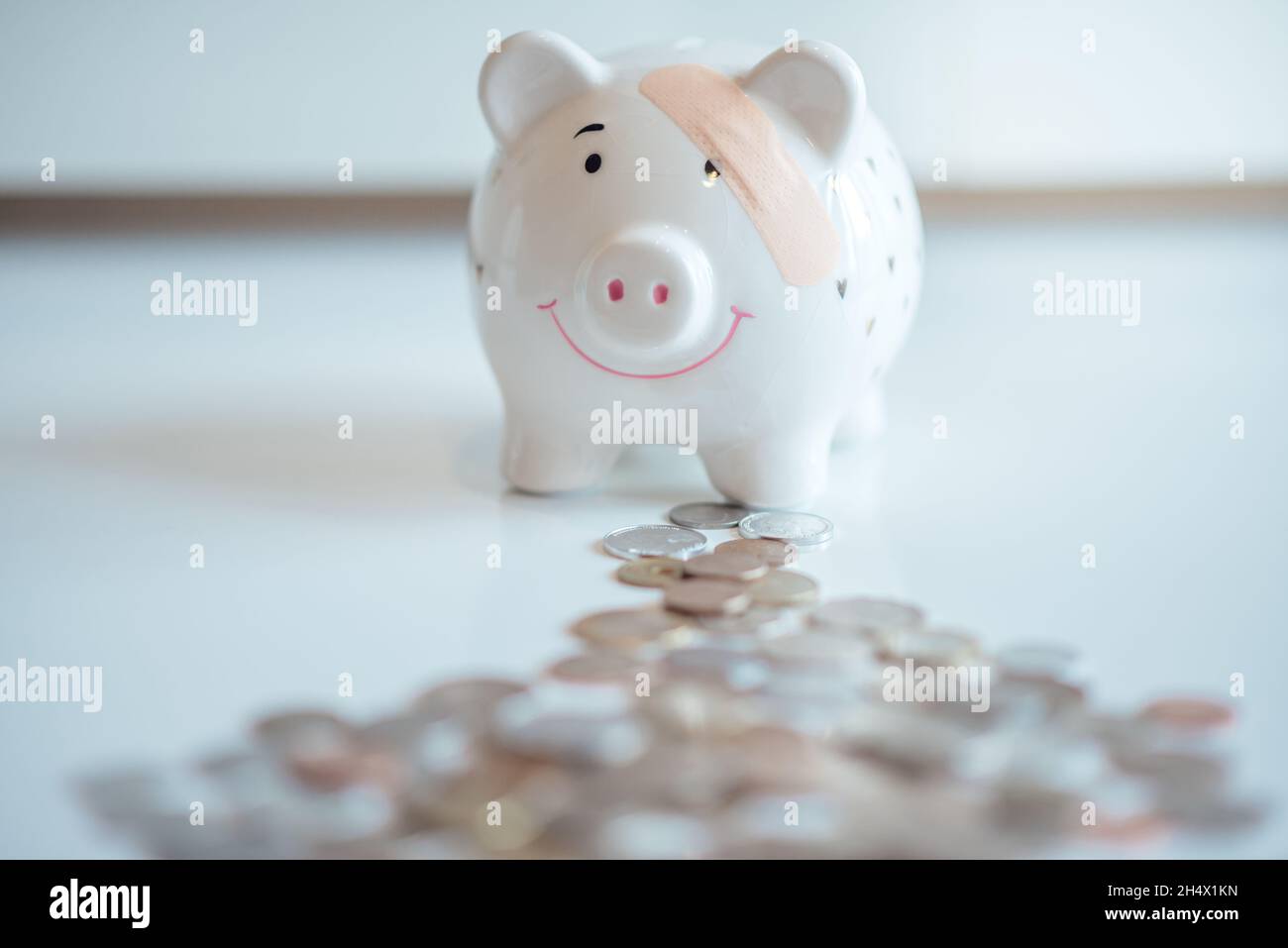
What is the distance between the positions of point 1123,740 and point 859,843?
28 centimetres

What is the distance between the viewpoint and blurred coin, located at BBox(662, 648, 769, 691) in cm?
133

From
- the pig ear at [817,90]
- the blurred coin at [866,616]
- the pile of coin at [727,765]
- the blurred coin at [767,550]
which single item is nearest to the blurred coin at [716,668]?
the pile of coin at [727,765]

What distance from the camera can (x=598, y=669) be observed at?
1338 millimetres

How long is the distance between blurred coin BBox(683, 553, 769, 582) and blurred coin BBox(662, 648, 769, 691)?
0.53ft

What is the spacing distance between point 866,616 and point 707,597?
0.56 ft

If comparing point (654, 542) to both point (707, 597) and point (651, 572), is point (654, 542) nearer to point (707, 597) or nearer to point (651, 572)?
point (651, 572)

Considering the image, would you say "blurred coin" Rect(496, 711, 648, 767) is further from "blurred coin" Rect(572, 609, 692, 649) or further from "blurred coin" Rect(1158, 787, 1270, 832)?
"blurred coin" Rect(1158, 787, 1270, 832)

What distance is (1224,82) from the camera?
3467 millimetres

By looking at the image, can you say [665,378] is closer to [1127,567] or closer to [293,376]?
[1127,567]

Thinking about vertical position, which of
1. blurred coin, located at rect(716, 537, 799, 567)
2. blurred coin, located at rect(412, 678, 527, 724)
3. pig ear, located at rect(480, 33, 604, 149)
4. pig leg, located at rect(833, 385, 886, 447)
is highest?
pig ear, located at rect(480, 33, 604, 149)

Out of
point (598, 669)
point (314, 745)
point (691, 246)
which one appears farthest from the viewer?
point (691, 246)

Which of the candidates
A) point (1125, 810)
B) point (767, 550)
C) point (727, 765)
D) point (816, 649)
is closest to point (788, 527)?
point (767, 550)

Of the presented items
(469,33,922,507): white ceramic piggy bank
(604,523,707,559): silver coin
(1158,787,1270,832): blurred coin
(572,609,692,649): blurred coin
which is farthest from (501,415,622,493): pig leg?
(1158,787,1270,832): blurred coin

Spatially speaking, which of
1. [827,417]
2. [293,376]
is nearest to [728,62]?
[827,417]
